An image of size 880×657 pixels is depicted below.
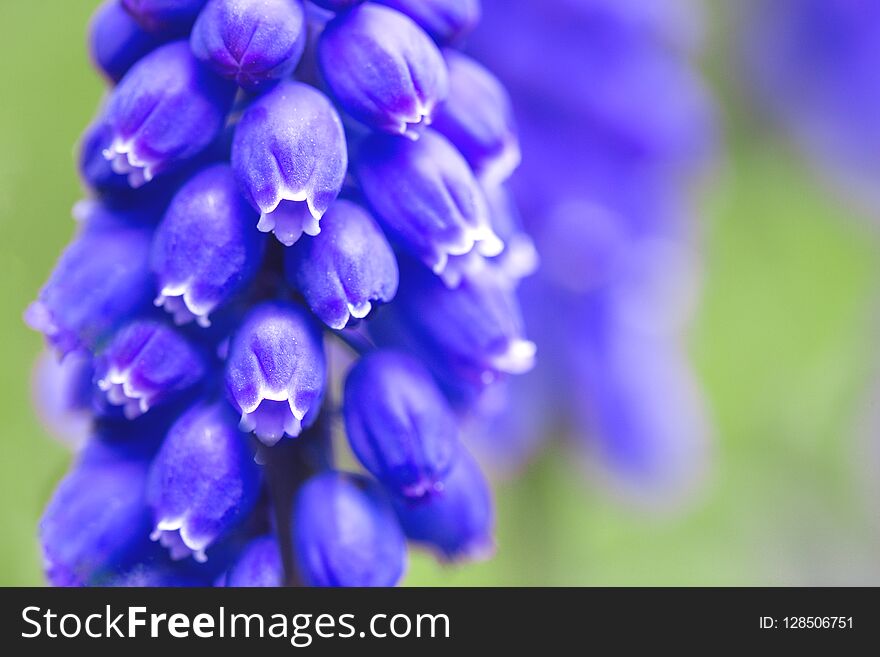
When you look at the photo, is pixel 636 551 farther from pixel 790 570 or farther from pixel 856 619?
pixel 856 619

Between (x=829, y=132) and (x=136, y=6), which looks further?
(x=829, y=132)

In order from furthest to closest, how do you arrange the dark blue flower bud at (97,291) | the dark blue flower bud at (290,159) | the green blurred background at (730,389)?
the green blurred background at (730,389), the dark blue flower bud at (97,291), the dark blue flower bud at (290,159)

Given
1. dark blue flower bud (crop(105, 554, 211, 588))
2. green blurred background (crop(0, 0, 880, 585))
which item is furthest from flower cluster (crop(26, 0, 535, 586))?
green blurred background (crop(0, 0, 880, 585))

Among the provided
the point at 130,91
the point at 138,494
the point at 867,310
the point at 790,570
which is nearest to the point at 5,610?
the point at 138,494

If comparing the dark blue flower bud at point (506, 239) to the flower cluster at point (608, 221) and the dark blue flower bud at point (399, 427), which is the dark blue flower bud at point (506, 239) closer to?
the dark blue flower bud at point (399, 427)

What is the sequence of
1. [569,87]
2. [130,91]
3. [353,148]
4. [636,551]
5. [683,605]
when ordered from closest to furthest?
1. [130,91]
2. [353,148]
3. [683,605]
4. [569,87]
5. [636,551]

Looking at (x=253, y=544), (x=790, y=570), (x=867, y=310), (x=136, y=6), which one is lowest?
(x=790, y=570)

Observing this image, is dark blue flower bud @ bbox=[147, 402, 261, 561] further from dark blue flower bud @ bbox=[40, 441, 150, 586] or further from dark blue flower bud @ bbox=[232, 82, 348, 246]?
dark blue flower bud @ bbox=[232, 82, 348, 246]

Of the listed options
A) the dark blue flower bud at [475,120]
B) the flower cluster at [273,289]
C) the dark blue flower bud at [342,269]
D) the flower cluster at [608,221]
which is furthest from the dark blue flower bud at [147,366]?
the flower cluster at [608,221]
